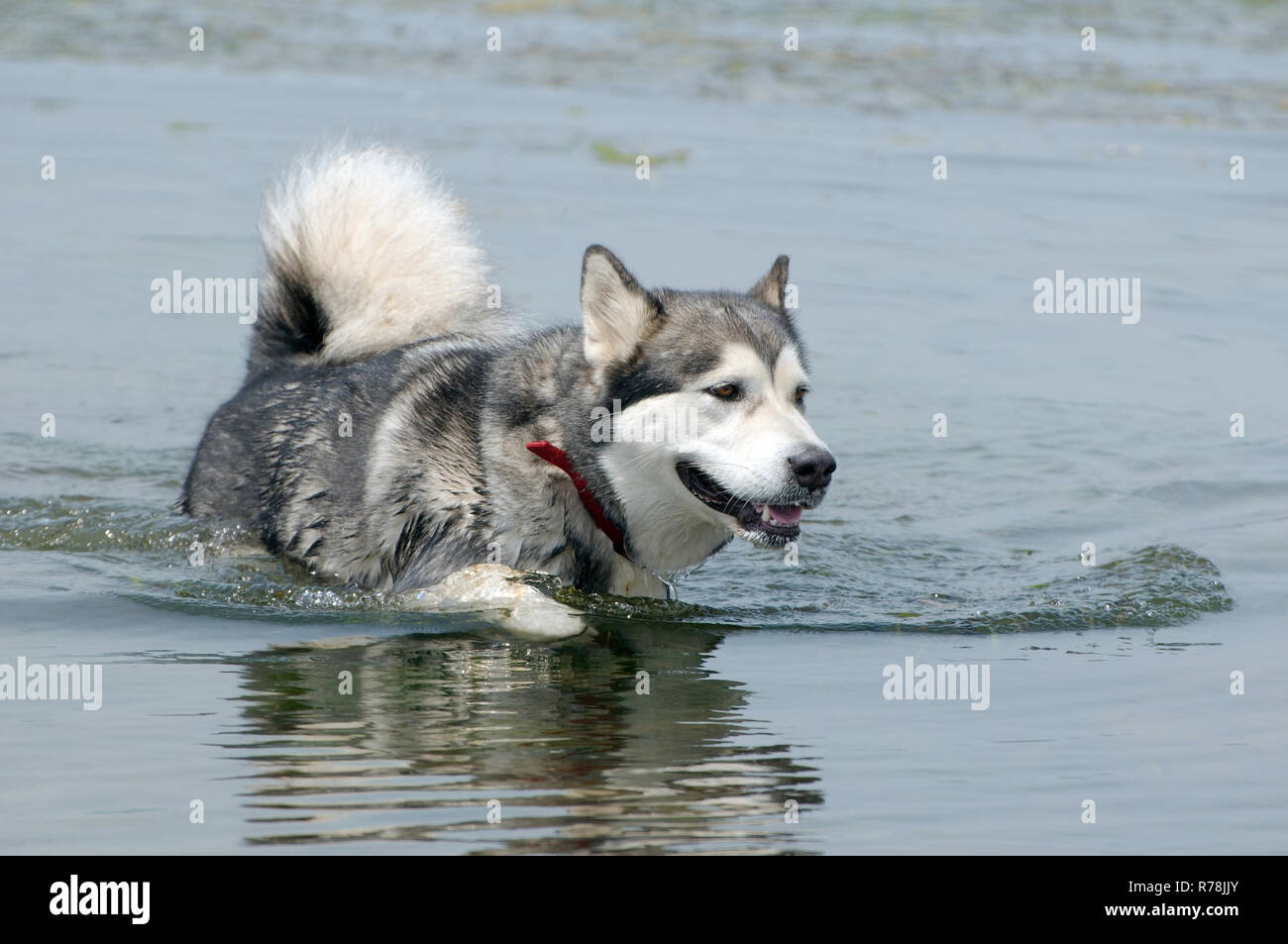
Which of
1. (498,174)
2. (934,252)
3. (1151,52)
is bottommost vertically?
(934,252)

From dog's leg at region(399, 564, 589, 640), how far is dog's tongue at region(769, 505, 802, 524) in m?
0.81

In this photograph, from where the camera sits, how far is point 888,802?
14.5ft

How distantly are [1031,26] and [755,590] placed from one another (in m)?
14.8

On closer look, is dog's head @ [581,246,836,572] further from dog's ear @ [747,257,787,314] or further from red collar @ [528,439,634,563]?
dog's ear @ [747,257,787,314]

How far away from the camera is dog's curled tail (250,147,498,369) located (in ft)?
23.1

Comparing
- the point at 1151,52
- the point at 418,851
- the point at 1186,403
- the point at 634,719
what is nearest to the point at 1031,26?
the point at 1151,52

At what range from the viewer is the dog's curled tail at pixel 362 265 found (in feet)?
23.1

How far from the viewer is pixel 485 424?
5.82m

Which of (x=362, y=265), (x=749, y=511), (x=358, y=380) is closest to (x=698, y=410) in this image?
(x=749, y=511)

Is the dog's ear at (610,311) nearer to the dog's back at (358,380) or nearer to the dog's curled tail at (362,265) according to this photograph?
the dog's back at (358,380)

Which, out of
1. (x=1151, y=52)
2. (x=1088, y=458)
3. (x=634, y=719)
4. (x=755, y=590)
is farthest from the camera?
(x=1151, y=52)

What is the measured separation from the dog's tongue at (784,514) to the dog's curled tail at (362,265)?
228 centimetres

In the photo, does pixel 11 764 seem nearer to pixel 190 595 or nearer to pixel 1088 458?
pixel 190 595

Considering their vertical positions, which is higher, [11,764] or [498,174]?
[498,174]
